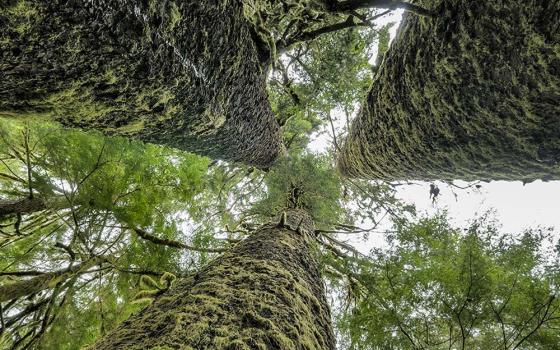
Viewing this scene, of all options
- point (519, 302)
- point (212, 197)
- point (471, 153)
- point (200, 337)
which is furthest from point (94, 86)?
point (212, 197)

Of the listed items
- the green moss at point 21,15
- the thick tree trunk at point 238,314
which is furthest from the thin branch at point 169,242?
the green moss at point 21,15

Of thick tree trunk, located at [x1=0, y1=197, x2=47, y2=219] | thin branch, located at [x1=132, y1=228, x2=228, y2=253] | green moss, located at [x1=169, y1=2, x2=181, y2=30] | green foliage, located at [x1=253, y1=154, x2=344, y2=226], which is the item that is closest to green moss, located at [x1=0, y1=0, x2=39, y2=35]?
green moss, located at [x1=169, y1=2, x2=181, y2=30]

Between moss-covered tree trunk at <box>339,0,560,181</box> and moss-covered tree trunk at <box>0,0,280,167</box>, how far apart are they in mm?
1255

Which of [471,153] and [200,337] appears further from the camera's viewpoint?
[471,153]

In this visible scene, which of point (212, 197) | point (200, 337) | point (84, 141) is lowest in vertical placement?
point (200, 337)

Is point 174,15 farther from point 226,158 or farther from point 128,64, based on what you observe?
point 226,158

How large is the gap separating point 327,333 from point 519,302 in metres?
1.68

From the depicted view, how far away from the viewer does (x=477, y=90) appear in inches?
76.2

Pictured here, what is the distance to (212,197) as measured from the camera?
28.6ft

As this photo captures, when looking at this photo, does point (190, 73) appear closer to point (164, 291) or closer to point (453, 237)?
point (164, 291)

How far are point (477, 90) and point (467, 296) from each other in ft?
5.33

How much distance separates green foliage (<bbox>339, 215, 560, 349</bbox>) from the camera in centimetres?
246

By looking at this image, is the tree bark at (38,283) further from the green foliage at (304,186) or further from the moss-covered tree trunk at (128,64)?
the green foliage at (304,186)

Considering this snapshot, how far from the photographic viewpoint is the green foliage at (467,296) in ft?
8.07
